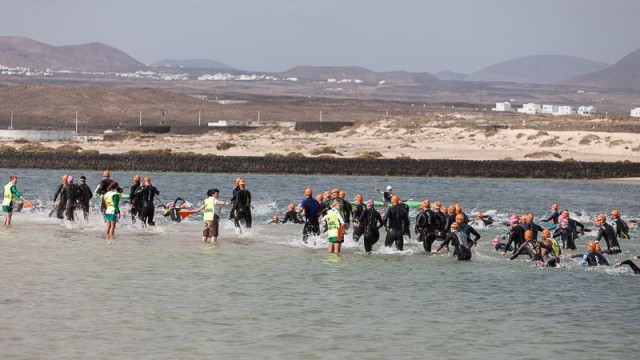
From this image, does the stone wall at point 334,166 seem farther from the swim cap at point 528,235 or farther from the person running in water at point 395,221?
the swim cap at point 528,235

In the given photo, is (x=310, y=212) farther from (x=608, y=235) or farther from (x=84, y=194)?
(x=608, y=235)

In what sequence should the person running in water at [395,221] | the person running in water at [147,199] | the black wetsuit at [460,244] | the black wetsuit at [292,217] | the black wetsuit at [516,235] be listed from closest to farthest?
the black wetsuit at [460,244] → the person running in water at [395,221] → the black wetsuit at [516,235] → the person running in water at [147,199] → the black wetsuit at [292,217]

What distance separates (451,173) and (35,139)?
1713 inches

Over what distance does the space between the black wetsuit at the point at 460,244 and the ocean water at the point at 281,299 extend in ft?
0.80

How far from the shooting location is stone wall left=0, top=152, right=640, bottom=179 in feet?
227

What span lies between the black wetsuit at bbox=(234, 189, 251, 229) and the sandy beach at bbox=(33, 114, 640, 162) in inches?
1698

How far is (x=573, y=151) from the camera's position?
81.8m

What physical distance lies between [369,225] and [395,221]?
755 millimetres

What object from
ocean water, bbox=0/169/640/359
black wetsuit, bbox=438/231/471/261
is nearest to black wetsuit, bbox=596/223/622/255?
ocean water, bbox=0/169/640/359

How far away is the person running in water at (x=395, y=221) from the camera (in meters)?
29.1

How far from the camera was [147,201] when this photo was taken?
33281 millimetres

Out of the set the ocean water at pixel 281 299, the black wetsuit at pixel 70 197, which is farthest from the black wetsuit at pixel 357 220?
the black wetsuit at pixel 70 197

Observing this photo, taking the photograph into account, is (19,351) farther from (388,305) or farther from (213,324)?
(388,305)

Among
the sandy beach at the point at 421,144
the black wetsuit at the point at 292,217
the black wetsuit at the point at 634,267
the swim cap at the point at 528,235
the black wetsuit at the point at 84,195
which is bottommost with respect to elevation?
the black wetsuit at the point at 634,267
